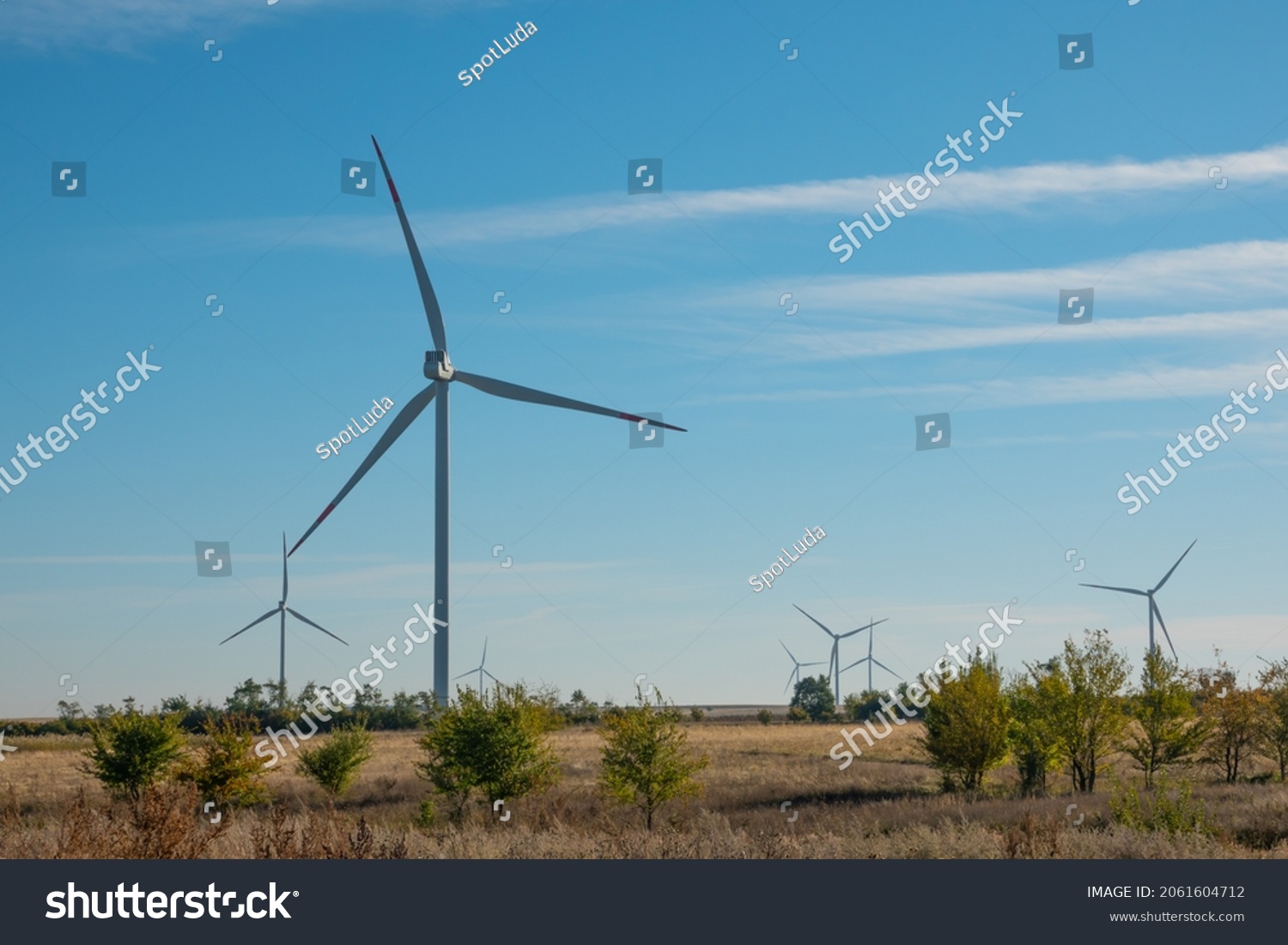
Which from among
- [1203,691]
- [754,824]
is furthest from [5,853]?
[1203,691]

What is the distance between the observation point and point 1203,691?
68062 mm

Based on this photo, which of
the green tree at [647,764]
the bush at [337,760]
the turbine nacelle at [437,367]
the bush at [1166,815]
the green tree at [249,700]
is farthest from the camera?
the green tree at [249,700]

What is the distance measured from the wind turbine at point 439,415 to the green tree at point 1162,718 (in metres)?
25.6

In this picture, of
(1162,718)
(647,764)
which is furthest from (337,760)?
(1162,718)

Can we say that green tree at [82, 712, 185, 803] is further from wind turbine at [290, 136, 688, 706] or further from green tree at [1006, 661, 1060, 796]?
green tree at [1006, 661, 1060, 796]

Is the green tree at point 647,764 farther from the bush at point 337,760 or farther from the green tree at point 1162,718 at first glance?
the green tree at point 1162,718

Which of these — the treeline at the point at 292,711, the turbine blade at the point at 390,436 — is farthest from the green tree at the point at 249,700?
the turbine blade at the point at 390,436

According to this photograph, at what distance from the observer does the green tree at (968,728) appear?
5956 centimetres

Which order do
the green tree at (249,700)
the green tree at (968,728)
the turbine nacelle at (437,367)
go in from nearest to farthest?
the green tree at (968,728), the turbine nacelle at (437,367), the green tree at (249,700)

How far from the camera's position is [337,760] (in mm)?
60281

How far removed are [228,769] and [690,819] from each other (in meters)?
19.2

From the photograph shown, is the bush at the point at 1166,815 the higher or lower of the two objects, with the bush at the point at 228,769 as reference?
higher
